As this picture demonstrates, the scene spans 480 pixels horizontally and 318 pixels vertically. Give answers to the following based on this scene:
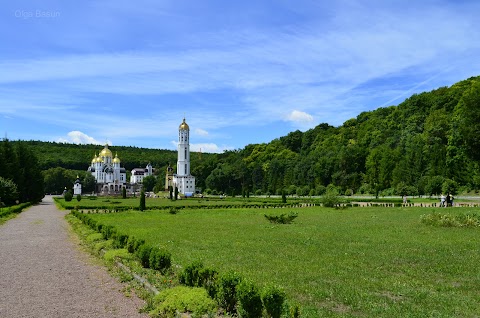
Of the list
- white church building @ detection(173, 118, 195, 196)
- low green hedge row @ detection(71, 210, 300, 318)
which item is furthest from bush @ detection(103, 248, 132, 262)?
white church building @ detection(173, 118, 195, 196)

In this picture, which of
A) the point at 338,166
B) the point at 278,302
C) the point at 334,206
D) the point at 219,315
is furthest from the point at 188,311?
the point at 338,166

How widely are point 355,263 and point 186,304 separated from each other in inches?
215

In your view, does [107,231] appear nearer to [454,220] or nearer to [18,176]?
[454,220]

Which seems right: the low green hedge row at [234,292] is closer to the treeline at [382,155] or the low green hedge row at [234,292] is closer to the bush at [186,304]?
the bush at [186,304]

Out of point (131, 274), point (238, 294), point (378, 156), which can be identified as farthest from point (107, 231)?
point (378, 156)

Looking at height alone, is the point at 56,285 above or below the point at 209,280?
below

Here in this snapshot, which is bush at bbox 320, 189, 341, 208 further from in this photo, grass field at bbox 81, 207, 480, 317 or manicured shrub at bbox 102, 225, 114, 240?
manicured shrub at bbox 102, 225, 114, 240

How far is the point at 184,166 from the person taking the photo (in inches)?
4134

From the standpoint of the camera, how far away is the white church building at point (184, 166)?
103812 millimetres

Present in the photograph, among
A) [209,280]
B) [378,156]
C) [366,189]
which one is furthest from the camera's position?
[378,156]

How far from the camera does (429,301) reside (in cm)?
756

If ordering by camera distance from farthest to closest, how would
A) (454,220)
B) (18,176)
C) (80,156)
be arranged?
(80,156)
(18,176)
(454,220)

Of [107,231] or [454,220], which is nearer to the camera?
[107,231]

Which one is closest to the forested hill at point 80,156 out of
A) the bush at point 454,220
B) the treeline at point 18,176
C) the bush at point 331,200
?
the treeline at point 18,176
